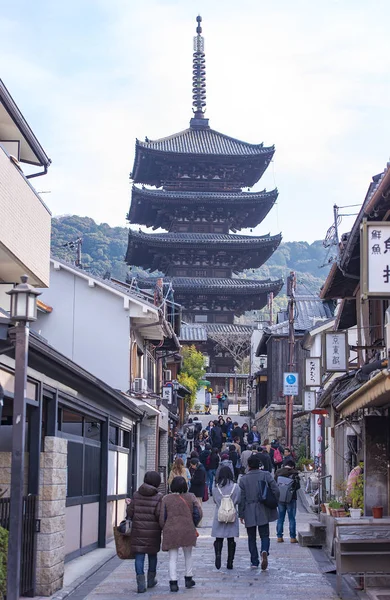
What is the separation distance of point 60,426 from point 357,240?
5.10m

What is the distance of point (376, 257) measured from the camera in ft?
35.0

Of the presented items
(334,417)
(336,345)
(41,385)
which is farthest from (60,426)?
(334,417)

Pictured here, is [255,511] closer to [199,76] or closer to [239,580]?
[239,580]

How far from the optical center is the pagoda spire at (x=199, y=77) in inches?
2739

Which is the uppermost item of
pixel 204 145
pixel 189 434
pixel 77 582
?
pixel 204 145

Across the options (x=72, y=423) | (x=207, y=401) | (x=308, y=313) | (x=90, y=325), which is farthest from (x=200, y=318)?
(x=72, y=423)

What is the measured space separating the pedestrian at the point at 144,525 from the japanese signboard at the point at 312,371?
16523 millimetres

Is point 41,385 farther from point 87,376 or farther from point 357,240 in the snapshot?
point 357,240

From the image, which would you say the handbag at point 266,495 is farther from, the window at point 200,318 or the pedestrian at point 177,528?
the window at point 200,318

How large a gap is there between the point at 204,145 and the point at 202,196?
4.92 meters

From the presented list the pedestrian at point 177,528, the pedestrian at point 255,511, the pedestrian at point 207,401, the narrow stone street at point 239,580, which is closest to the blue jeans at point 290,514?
the narrow stone street at point 239,580


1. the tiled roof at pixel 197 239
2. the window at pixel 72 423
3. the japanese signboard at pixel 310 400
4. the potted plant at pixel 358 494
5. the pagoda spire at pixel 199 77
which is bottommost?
the potted plant at pixel 358 494

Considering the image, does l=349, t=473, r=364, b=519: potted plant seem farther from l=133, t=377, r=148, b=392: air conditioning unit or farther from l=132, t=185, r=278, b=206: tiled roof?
l=132, t=185, r=278, b=206: tiled roof

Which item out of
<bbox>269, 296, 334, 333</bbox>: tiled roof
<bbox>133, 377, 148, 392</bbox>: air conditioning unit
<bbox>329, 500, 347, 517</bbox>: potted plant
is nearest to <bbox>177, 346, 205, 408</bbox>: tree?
<bbox>269, 296, 334, 333</bbox>: tiled roof
